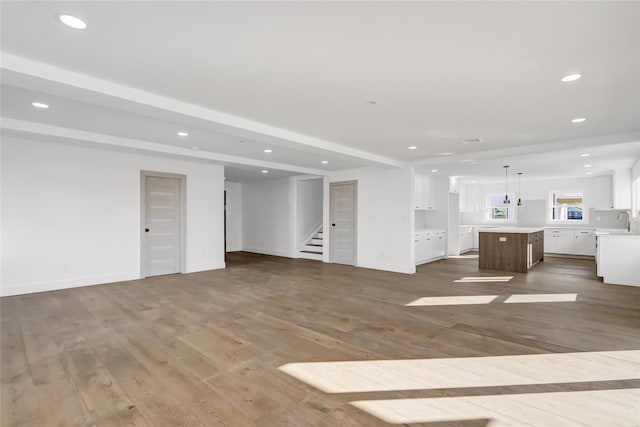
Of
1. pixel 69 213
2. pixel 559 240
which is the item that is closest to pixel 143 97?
pixel 69 213

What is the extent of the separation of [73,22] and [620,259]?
8303mm

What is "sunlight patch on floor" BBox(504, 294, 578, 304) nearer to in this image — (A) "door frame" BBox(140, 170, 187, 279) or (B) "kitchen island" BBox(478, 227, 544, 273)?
(B) "kitchen island" BBox(478, 227, 544, 273)

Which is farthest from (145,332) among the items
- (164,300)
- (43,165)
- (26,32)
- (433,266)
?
(433,266)

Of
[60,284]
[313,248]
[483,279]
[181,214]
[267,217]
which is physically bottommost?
[483,279]

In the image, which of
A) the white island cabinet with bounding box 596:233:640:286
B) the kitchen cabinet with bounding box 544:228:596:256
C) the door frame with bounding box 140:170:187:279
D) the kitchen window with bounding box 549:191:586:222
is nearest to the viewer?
the white island cabinet with bounding box 596:233:640:286

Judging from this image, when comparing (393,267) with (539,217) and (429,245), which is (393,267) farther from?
(539,217)

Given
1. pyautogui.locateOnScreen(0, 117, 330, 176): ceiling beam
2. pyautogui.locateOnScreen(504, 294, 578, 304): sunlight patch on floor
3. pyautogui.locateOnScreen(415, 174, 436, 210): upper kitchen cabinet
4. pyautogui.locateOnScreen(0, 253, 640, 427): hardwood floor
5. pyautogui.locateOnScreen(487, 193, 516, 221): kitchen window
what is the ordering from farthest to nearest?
1. pyautogui.locateOnScreen(487, 193, 516, 221): kitchen window
2. pyautogui.locateOnScreen(415, 174, 436, 210): upper kitchen cabinet
3. pyautogui.locateOnScreen(504, 294, 578, 304): sunlight patch on floor
4. pyautogui.locateOnScreen(0, 117, 330, 176): ceiling beam
5. pyautogui.locateOnScreen(0, 253, 640, 427): hardwood floor

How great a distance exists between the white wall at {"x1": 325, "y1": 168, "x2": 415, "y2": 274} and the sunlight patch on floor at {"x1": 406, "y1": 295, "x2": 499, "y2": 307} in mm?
2067

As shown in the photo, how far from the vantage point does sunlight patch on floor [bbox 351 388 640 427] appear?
6.49ft

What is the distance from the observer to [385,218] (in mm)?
7461

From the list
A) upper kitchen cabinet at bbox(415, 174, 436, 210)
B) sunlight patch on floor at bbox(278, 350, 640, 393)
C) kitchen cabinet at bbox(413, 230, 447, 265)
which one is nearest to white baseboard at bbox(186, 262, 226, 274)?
kitchen cabinet at bbox(413, 230, 447, 265)

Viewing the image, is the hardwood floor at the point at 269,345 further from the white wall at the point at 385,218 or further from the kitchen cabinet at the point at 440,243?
the kitchen cabinet at the point at 440,243

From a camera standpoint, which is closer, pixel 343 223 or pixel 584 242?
pixel 343 223

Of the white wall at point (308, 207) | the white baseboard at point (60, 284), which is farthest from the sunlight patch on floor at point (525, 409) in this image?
the white wall at point (308, 207)
